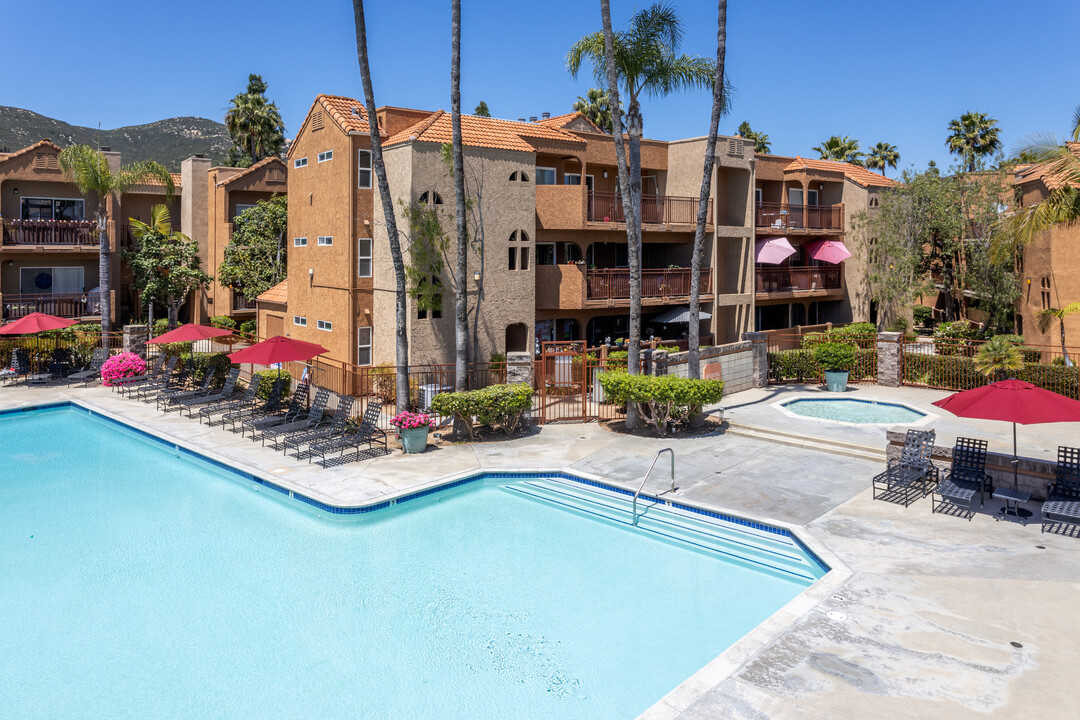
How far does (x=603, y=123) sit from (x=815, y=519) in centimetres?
3942

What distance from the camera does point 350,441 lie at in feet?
59.2

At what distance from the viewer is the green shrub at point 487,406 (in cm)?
1866

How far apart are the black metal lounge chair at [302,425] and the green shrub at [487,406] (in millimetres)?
2939

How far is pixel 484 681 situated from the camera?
28.6 feet

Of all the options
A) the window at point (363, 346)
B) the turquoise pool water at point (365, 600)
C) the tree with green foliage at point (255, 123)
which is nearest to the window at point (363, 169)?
the window at point (363, 346)

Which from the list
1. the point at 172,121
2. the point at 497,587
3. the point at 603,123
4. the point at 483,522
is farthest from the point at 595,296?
the point at 172,121

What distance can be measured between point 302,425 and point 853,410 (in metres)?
16.4

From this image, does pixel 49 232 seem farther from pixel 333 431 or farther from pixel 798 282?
pixel 798 282

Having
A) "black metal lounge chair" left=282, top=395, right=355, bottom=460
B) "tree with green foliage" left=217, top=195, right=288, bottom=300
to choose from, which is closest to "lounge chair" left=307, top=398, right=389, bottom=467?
"black metal lounge chair" left=282, top=395, right=355, bottom=460

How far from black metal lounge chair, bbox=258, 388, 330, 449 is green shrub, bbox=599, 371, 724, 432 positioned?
7545mm

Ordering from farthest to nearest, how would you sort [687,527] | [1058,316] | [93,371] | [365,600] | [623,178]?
1. [93,371]
2. [1058,316]
3. [623,178]
4. [687,527]
5. [365,600]

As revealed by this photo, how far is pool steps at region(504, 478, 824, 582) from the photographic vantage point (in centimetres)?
1205

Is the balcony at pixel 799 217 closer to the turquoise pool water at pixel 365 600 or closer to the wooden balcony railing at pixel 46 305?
the turquoise pool water at pixel 365 600

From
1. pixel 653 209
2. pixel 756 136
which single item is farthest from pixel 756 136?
pixel 653 209
